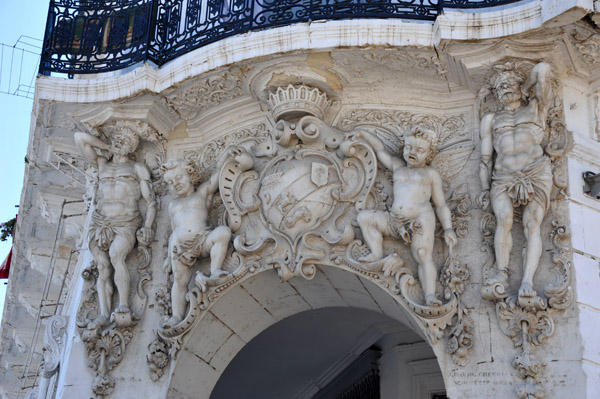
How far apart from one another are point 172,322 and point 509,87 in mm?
3165

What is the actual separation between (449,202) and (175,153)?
2526 mm

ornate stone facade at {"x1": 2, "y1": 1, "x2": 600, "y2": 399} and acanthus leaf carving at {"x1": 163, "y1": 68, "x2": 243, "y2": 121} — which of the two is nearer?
ornate stone facade at {"x1": 2, "y1": 1, "x2": 600, "y2": 399}

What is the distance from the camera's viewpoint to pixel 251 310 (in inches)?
347

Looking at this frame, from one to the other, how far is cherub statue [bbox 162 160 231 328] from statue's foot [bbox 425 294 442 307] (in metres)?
1.63

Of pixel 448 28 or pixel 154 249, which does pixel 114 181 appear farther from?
pixel 448 28

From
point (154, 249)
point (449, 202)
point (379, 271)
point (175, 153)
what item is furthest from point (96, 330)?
point (449, 202)

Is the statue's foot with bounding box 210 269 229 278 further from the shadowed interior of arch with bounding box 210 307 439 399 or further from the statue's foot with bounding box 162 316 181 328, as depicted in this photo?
the shadowed interior of arch with bounding box 210 307 439 399

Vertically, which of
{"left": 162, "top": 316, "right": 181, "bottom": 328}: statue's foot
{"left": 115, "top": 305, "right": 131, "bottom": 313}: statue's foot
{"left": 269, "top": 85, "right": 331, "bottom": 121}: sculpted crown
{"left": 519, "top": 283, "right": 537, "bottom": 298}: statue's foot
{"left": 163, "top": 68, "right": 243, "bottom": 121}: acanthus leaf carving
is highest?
{"left": 163, "top": 68, "right": 243, "bottom": 121}: acanthus leaf carving

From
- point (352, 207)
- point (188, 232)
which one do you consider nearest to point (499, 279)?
point (352, 207)

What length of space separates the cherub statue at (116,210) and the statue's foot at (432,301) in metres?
2.46

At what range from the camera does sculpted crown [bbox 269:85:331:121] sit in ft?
28.3

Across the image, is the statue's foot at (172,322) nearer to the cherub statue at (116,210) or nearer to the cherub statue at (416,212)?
the cherub statue at (116,210)

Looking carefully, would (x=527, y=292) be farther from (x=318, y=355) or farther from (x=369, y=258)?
(x=318, y=355)

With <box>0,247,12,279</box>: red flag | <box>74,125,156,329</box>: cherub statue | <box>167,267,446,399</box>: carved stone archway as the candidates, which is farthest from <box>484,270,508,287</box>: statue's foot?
<box>0,247,12,279</box>: red flag
